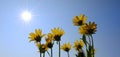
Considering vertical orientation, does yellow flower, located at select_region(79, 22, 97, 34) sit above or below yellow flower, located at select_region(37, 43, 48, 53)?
above

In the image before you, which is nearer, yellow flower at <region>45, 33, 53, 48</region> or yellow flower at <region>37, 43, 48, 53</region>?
yellow flower at <region>37, 43, 48, 53</region>

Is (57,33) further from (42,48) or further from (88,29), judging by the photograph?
(88,29)

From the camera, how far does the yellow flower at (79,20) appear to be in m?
10.4

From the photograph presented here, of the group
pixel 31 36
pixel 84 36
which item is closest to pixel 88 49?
pixel 84 36

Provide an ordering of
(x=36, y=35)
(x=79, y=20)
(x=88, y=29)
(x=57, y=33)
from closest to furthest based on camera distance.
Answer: (x=88, y=29)
(x=79, y=20)
(x=36, y=35)
(x=57, y=33)

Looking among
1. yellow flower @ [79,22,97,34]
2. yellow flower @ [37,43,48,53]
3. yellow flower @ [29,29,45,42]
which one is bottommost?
yellow flower @ [37,43,48,53]

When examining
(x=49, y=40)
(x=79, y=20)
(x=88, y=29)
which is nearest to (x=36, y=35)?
(x=49, y=40)

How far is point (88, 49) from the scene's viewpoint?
7.45 m

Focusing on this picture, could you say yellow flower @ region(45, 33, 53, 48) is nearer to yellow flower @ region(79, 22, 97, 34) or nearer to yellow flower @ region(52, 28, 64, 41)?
yellow flower @ region(52, 28, 64, 41)

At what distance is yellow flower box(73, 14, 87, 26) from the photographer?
10406mm

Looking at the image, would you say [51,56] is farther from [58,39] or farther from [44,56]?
[58,39]

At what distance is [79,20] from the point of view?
10.5 m

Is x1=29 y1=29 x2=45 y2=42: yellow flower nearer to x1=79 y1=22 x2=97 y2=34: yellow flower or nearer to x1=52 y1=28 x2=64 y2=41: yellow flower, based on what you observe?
x1=52 y1=28 x2=64 y2=41: yellow flower

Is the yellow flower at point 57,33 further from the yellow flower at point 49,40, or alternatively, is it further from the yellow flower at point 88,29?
the yellow flower at point 88,29
